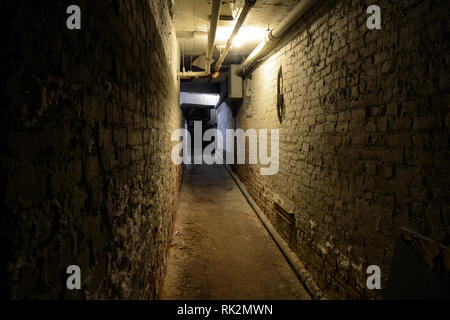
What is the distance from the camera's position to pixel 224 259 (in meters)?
4.03

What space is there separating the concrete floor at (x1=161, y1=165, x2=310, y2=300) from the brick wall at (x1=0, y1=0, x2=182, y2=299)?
1.82 m

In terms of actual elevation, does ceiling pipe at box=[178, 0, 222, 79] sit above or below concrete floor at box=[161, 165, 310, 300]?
above

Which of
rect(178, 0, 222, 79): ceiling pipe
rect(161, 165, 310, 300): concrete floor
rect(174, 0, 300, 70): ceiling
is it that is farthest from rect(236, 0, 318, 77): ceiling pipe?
rect(161, 165, 310, 300): concrete floor

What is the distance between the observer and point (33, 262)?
2.40ft

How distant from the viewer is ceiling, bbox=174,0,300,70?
415 centimetres

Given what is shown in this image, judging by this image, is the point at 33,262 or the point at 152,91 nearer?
the point at 33,262

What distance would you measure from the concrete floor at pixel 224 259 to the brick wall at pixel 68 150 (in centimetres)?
182

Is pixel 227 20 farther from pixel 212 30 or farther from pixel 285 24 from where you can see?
pixel 285 24

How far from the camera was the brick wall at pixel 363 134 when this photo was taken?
1832 millimetres

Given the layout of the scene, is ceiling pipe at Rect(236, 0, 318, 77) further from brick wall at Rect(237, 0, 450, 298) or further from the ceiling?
the ceiling

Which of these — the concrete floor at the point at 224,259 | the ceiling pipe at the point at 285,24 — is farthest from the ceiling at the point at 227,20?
the concrete floor at the point at 224,259
